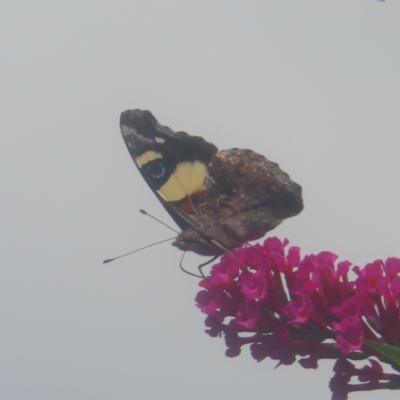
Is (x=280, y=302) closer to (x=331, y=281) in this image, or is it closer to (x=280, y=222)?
(x=331, y=281)

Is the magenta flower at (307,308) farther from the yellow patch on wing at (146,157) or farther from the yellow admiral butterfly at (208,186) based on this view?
the yellow patch on wing at (146,157)

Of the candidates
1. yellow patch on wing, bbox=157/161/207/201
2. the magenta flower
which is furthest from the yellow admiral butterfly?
the magenta flower

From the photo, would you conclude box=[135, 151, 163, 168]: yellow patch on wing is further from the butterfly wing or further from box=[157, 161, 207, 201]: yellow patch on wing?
box=[157, 161, 207, 201]: yellow patch on wing

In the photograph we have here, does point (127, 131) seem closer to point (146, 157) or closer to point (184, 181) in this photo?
point (146, 157)

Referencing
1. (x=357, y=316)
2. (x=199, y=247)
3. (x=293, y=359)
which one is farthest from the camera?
(x=199, y=247)

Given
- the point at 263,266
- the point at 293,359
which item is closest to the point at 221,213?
the point at 263,266

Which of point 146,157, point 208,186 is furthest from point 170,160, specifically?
point 208,186

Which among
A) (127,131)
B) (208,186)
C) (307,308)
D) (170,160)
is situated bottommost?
(307,308)
